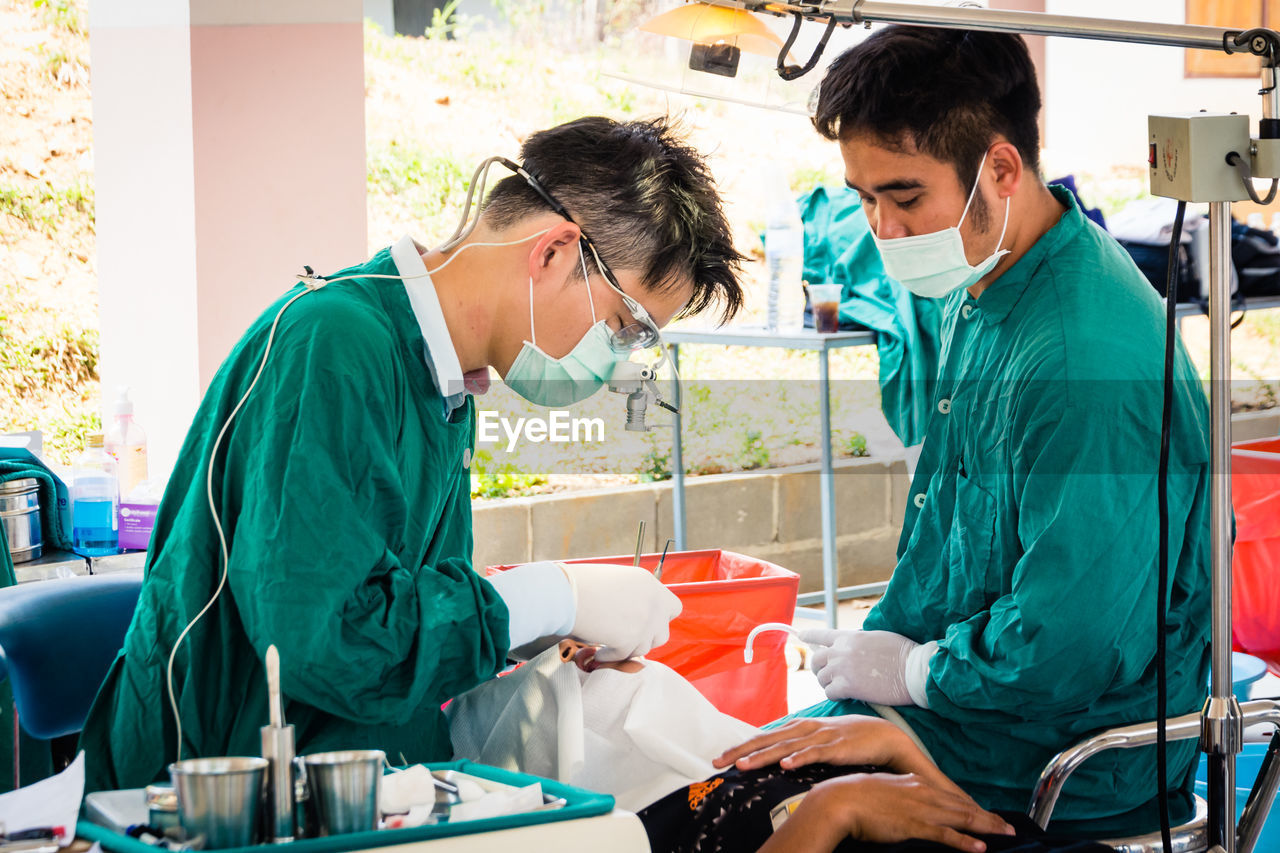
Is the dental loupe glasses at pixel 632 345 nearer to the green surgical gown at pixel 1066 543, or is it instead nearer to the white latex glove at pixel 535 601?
the white latex glove at pixel 535 601

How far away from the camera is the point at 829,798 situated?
1482mm

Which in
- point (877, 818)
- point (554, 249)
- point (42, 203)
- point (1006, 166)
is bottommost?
point (877, 818)

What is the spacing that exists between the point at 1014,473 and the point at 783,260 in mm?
2371

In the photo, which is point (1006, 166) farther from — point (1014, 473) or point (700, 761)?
point (700, 761)

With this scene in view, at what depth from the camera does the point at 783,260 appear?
407cm

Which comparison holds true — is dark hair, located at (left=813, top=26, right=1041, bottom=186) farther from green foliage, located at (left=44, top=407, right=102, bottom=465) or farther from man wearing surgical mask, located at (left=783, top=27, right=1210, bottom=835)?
green foliage, located at (left=44, top=407, right=102, bottom=465)

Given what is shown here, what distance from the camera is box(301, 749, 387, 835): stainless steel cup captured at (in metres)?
1.02

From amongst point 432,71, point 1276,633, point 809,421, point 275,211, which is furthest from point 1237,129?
point 432,71

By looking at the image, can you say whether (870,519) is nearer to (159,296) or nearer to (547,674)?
(159,296)

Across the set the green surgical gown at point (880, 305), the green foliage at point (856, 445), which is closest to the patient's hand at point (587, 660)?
the green surgical gown at point (880, 305)

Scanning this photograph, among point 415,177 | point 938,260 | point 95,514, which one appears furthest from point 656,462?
point 938,260

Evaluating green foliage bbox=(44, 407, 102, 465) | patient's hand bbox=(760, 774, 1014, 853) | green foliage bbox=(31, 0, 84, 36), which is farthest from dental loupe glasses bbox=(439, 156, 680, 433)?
green foliage bbox=(31, 0, 84, 36)

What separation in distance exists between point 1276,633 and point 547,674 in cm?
192

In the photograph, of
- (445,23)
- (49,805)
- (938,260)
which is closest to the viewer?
(49,805)
